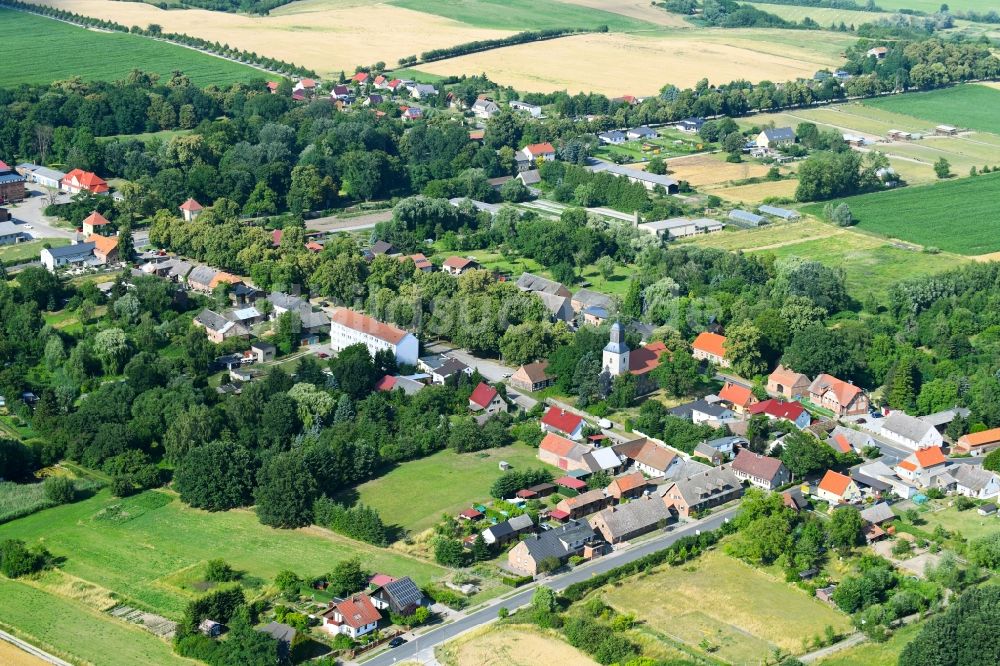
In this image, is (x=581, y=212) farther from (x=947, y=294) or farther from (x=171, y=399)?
(x=171, y=399)

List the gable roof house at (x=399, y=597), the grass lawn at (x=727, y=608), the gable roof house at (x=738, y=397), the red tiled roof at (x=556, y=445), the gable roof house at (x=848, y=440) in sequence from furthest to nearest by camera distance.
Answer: the gable roof house at (x=738, y=397)
the gable roof house at (x=848, y=440)
the red tiled roof at (x=556, y=445)
the gable roof house at (x=399, y=597)
the grass lawn at (x=727, y=608)

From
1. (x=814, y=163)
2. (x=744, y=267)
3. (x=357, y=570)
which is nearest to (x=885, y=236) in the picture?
(x=814, y=163)

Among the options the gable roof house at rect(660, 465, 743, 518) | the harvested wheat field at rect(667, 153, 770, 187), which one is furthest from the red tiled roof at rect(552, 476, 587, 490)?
the harvested wheat field at rect(667, 153, 770, 187)

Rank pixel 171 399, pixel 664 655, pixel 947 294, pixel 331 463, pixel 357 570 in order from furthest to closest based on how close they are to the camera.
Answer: pixel 947 294
pixel 171 399
pixel 331 463
pixel 357 570
pixel 664 655

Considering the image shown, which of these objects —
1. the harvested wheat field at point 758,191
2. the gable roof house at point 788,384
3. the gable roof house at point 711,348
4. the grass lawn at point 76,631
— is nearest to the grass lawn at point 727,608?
the grass lawn at point 76,631


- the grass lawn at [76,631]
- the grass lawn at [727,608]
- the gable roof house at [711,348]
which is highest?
the gable roof house at [711,348]

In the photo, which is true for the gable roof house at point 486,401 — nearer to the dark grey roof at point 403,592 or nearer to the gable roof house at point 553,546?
the gable roof house at point 553,546
